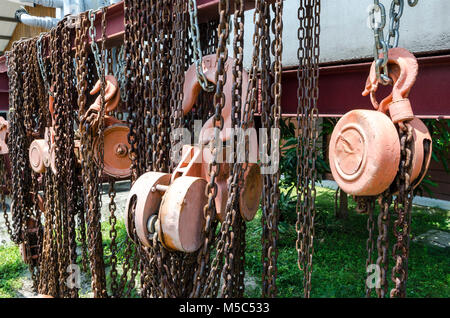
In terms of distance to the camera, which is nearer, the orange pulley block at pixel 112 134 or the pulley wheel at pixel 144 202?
the pulley wheel at pixel 144 202

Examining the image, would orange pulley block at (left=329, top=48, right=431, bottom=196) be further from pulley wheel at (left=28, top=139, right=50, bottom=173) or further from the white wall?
pulley wheel at (left=28, top=139, right=50, bottom=173)

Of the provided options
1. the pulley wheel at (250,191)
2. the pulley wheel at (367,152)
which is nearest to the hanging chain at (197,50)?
the pulley wheel at (250,191)

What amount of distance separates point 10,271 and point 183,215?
446 centimetres

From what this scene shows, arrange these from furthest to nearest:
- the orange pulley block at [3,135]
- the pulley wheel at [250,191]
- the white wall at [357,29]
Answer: the orange pulley block at [3,135] → the white wall at [357,29] → the pulley wheel at [250,191]

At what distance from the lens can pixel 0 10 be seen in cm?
1012

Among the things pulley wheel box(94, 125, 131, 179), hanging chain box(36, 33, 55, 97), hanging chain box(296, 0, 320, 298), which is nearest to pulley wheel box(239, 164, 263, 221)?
hanging chain box(296, 0, 320, 298)

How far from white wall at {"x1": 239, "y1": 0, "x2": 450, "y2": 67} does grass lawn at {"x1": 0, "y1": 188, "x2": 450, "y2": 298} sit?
2667 millimetres

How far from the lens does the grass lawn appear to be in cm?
416

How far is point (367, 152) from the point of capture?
1.30 m

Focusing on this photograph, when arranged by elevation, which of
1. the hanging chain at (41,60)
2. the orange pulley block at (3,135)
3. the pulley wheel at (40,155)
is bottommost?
the pulley wheel at (40,155)

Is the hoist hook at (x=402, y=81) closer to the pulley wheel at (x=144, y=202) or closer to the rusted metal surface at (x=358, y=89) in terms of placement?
the rusted metal surface at (x=358, y=89)

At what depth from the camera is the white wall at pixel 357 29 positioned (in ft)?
8.33

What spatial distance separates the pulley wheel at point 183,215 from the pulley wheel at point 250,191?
0.23 metres

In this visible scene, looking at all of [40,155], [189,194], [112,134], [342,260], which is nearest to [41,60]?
[40,155]
